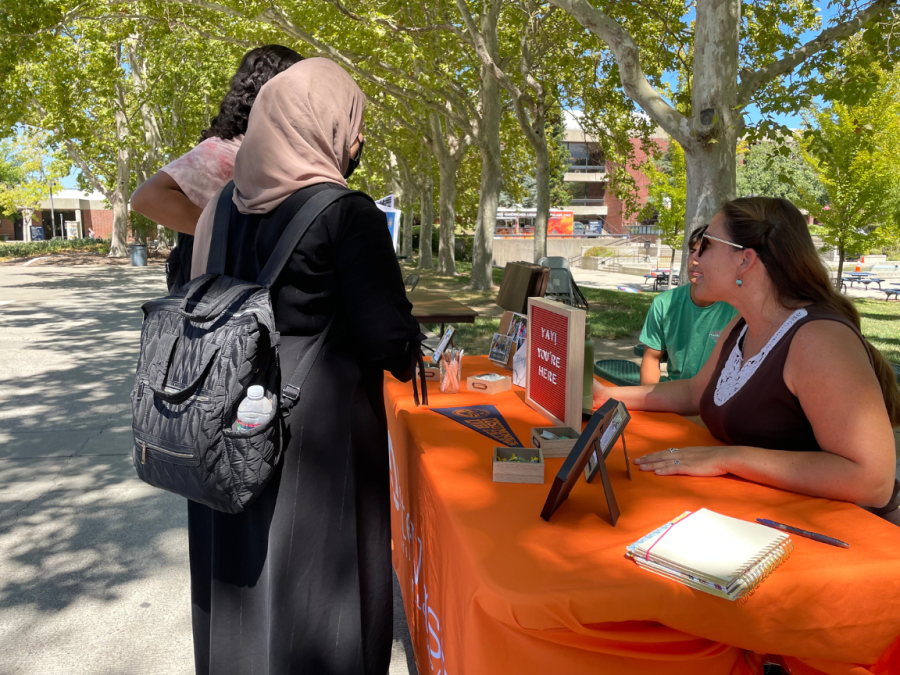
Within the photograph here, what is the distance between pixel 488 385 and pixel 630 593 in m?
1.49

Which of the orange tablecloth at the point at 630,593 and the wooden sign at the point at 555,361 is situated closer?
the orange tablecloth at the point at 630,593

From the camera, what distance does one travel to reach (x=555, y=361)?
2232 mm

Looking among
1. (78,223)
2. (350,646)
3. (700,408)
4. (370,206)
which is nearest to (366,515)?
(350,646)

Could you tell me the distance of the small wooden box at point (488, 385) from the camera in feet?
8.96

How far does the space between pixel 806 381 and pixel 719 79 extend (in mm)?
5547

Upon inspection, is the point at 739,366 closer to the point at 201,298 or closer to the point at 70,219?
the point at 201,298

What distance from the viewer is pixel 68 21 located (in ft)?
40.9

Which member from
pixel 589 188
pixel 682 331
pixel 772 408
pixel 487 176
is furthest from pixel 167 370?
pixel 589 188

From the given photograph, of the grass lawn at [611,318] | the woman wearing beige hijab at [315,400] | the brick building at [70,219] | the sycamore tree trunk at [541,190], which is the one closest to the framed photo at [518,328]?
the woman wearing beige hijab at [315,400]

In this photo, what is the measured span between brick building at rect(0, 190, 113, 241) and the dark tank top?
212ft

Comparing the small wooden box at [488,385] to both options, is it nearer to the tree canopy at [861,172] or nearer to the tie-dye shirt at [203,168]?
the tie-dye shirt at [203,168]

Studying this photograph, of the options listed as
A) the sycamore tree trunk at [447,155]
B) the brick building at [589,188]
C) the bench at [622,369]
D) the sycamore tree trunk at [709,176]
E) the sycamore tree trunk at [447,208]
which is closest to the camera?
the bench at [622,369]

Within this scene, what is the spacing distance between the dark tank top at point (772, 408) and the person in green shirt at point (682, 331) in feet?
4.10

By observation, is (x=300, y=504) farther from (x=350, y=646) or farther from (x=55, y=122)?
(x=55, y=122)
